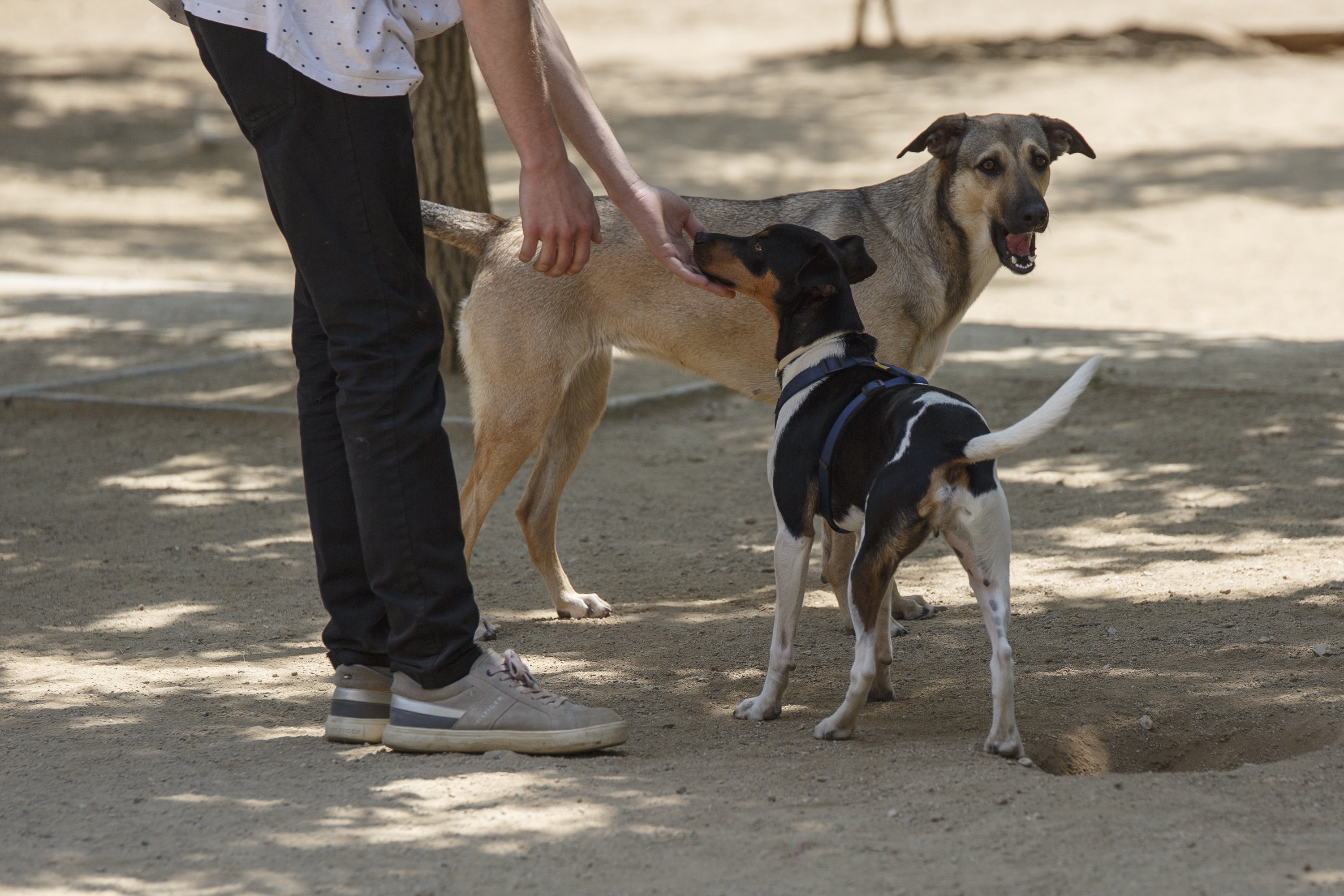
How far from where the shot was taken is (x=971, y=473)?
340 centimetres

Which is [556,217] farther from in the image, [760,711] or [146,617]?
[146,617]

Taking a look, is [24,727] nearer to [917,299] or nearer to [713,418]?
[917,299]

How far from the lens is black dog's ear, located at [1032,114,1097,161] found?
5059mm

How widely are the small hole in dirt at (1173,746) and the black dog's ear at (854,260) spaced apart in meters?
1.52

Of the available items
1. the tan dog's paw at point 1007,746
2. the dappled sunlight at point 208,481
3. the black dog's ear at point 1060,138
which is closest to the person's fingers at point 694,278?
the tan dog's paw at point 1007,746

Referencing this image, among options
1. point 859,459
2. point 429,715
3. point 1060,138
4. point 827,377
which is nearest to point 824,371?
point 827,377

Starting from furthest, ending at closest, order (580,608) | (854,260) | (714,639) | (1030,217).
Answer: (580,608), (1030,217), (714,639), (854,260)

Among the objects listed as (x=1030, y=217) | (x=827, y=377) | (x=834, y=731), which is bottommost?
(x=834, y=731)

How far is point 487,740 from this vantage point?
11.0 feet

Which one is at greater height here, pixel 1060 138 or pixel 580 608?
pixel 1060 138

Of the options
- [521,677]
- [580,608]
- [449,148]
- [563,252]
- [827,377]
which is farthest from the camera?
[449,148]

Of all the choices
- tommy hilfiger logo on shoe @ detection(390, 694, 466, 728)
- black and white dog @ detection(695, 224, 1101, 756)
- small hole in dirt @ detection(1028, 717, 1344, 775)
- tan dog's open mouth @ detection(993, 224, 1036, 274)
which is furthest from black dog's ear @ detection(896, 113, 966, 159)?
tommy hilfiger logo on shoe @ detection(390, 694, 466, 728)

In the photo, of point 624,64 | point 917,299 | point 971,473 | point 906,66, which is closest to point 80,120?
point 624,64

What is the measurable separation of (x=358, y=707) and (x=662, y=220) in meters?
1.58
